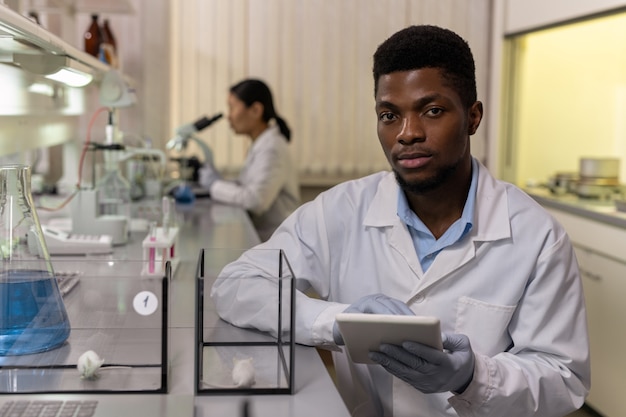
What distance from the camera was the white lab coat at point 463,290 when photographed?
123 cm

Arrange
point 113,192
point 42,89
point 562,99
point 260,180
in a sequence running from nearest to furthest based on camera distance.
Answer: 1. point 113,192
2. point 42,89
3. point 260,180
4. point 562,99

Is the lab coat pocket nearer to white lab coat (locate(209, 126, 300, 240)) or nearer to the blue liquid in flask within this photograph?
the blue liquid in flask

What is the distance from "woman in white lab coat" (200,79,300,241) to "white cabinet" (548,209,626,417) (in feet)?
4.51

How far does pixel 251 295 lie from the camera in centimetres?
125

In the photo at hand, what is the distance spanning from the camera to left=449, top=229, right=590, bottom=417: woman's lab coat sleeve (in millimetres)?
1202

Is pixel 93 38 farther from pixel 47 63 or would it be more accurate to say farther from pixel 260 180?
pixel 47 63

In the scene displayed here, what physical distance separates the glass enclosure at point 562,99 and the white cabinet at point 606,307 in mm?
749

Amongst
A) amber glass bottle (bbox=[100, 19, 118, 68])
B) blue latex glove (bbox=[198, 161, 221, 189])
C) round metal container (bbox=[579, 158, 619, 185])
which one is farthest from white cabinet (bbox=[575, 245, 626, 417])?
amber glass bottle (bbox=[100, 19, 118, 68])

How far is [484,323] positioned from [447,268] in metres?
0.11

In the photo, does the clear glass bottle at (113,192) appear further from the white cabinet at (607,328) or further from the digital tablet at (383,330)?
the white cabinet at (607,328)

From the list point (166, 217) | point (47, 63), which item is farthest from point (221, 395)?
point (47, 63)

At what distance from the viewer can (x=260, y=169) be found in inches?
142

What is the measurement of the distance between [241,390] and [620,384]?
1.96m

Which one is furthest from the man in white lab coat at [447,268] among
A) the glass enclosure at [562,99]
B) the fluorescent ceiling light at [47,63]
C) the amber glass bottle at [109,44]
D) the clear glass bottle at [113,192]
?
the glass enclosure at [562,99]
